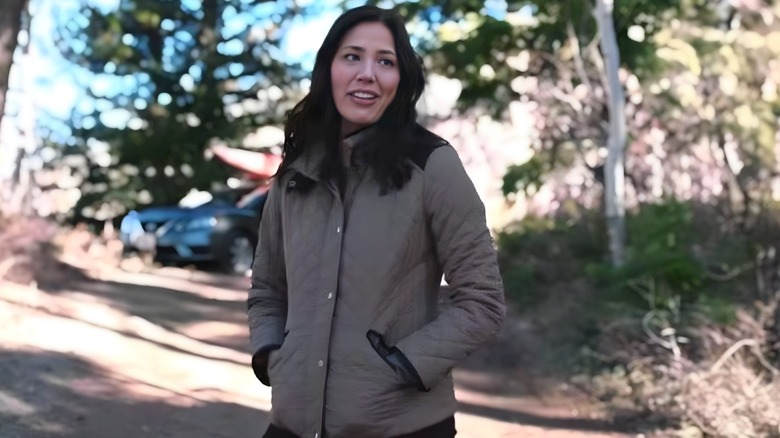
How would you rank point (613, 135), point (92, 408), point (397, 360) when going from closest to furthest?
1. point (397, 360)
2. point (92, 408)
3. point (613, 135)

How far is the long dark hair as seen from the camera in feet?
7.24

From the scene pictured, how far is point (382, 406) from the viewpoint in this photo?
7.06 ft

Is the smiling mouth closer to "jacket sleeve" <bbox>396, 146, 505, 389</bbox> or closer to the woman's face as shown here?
the woman's face

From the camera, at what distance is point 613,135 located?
11.5 meters

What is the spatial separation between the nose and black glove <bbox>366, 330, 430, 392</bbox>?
553 millimetres

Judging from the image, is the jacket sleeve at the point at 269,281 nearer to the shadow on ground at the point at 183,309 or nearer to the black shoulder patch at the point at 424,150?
the black shoulder patch at the point at 424,150

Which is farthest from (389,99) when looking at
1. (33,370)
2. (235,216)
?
(235,216)

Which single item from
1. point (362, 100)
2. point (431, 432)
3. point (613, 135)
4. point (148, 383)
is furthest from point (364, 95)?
point (613, 135)

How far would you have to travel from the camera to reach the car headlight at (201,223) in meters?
16.0

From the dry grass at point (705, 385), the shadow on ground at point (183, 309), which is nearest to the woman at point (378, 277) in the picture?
the dry grass at point (705, 385)

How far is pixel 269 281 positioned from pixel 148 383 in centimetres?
558

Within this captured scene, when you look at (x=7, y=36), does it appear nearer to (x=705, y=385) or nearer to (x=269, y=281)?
(x=705, y=385)

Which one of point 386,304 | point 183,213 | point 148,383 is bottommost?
point 148,383

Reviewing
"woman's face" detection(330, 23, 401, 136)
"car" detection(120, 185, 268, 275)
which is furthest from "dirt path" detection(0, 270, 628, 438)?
"car" detection(120, 185, 268, 275)
